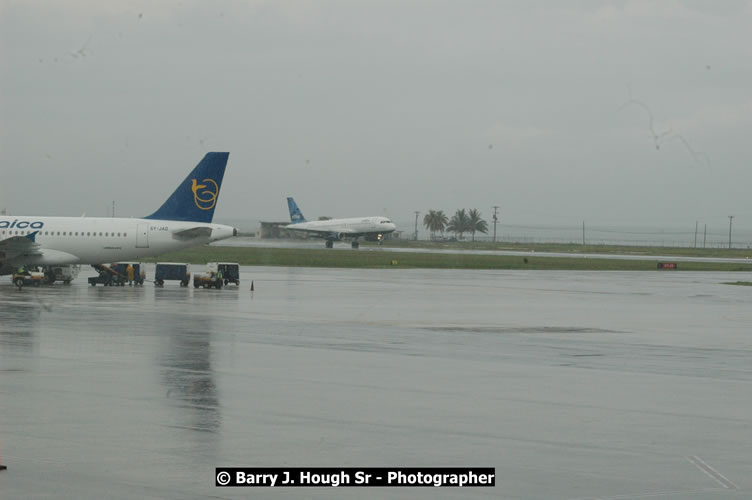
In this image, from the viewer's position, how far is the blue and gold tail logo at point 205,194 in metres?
61.1

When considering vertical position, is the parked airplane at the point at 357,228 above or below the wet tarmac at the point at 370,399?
above

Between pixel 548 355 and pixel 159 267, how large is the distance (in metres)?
36.6

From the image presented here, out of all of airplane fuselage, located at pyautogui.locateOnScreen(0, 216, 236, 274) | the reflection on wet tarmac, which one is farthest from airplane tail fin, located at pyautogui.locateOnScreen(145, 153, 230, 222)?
the reflection on wet tarmac

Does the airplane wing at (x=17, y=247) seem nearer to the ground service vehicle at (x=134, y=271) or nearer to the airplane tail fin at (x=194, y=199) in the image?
the ground service vehicle at (x=134, y=271)

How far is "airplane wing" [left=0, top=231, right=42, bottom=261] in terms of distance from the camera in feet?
183

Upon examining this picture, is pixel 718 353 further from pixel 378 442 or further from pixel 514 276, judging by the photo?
pixel 514 276

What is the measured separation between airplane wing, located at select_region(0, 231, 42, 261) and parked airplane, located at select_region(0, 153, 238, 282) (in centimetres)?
76

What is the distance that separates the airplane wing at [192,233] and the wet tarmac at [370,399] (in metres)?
18.1


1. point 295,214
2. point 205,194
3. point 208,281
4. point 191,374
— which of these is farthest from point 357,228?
point 191,374

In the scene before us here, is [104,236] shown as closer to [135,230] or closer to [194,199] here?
[135,230]

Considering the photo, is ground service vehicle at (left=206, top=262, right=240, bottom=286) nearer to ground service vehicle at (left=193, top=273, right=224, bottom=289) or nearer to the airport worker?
ground service vehicle at (left=193, top=273, right=224, bottom=289)

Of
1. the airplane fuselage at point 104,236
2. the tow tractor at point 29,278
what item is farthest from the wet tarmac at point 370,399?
the airplane fuselage at point 104,236

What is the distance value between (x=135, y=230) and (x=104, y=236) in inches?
67.9

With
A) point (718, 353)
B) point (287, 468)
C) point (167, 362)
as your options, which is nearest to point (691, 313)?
point (718, 353)
